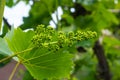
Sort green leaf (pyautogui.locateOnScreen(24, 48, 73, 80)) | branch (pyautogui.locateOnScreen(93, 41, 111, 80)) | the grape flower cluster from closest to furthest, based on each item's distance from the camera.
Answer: the grape flower cluster
green leaf (pyautogui.locateOnScreen(24, 48, 73, 80))
branch (pyautogui.locateOnScreen(93, 41, 111, 80))

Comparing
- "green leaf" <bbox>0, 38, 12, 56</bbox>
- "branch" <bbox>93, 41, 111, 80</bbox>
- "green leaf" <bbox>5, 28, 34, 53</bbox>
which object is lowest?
"green leaf" <bbox>0, 38, 12, 56</bbox>

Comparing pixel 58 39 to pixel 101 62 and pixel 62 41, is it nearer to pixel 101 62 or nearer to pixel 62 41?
pixel 62 41

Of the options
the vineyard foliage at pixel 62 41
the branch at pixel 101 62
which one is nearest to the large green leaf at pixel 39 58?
the vineyard foliage at pixel 62 41

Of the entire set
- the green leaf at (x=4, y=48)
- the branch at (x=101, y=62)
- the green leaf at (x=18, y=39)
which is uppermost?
the branch at (x=101, y=62)

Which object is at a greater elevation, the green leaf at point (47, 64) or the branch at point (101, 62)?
the branch at point (101, 62)

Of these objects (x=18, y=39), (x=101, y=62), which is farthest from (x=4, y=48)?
(x=101, y=62)

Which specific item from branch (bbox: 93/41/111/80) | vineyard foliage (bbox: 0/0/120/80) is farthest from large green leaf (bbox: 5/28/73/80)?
branch (bbox: 93/41/111/80)

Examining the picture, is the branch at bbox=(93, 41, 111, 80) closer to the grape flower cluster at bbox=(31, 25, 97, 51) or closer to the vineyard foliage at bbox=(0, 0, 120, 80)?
the vineyard foliage at bbox=(0, 0, 120, 80)

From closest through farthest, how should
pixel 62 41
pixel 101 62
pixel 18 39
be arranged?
1. pixel 62 41
2. pixel 18 39
3. pixel 101 62

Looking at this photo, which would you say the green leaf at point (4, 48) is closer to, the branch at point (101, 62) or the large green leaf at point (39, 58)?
the large green leaf at point (39, 58)
